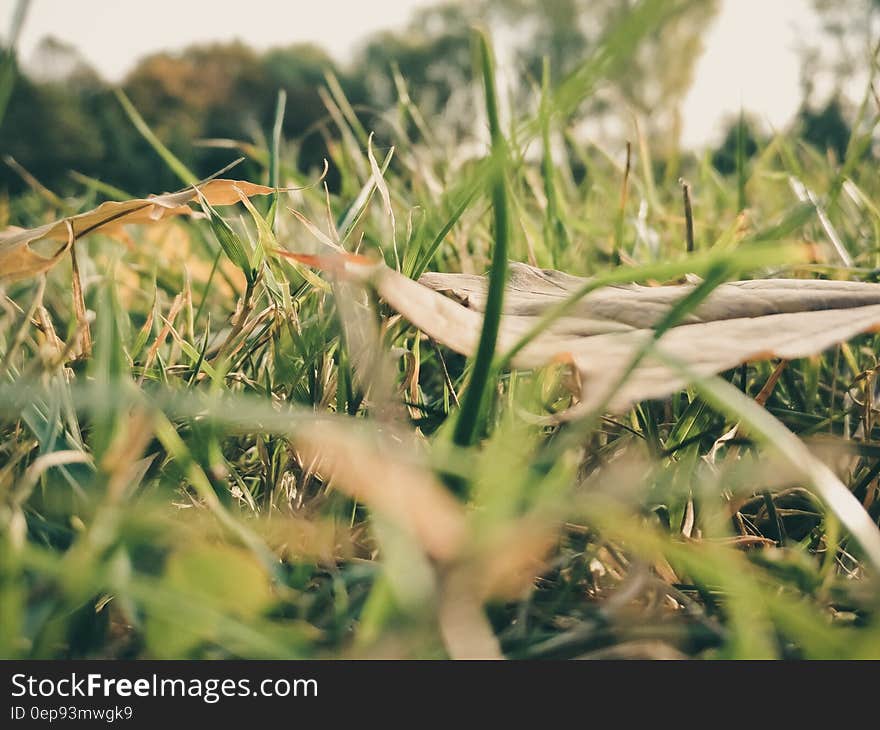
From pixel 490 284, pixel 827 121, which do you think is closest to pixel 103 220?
pixel 490 284

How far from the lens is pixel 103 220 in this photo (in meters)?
0.36

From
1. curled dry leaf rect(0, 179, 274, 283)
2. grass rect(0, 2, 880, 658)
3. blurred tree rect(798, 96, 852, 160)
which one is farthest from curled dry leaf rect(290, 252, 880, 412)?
blurred tree rect(798, 96, 852, 160)

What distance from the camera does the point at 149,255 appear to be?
807 millimetres

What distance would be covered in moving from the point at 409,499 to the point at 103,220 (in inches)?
10.5

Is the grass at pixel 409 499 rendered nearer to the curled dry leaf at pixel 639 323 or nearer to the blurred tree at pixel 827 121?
the curled dry leaf at pixel 639 323

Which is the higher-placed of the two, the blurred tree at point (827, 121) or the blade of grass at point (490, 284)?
the blurred tree at point (827, 121)

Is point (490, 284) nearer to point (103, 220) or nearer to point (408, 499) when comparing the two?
point (408, 499)

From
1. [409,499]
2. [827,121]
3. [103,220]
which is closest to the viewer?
[409,499]

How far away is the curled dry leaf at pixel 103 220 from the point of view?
33 cm

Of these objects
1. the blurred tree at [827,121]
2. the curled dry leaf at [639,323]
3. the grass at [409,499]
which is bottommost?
the grass at [409,499]

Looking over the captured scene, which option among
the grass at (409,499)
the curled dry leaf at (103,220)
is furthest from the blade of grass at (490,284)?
the curled dry leaf at (103,220)

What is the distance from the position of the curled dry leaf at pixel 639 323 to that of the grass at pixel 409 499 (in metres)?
0.02

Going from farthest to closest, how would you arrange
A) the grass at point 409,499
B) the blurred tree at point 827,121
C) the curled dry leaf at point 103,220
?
the blurred tree at point 827,121, the curled dry leaf at point 103,220, the grass at point 409,499
